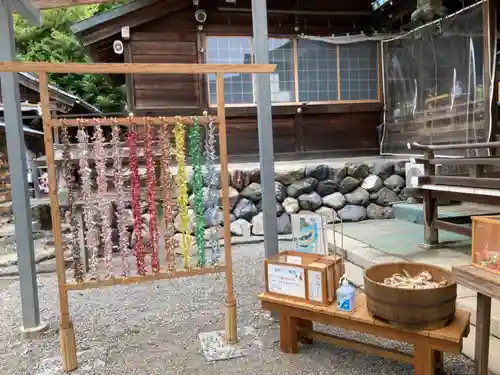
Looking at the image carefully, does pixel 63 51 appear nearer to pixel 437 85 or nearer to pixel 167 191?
pixel 437 85

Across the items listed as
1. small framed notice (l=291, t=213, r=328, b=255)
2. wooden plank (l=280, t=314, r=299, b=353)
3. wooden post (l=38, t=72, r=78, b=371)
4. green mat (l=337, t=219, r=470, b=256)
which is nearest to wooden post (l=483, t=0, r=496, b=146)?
green mat (l=337, t=219, r=470, b=256)

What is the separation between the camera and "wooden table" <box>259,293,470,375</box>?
7.20 ft

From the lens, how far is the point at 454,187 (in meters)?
4.50

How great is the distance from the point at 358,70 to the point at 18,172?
7379 mm

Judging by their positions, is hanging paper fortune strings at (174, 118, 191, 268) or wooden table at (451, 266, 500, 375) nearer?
wooden table at (451, 266, 500, 375)

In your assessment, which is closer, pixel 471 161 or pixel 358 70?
pixel 471 161

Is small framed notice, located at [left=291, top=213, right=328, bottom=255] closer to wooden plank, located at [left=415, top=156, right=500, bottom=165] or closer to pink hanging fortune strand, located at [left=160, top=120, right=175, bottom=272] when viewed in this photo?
pink hanging fortune strand, located at [left=160, top=120, right=175, bottom=272]

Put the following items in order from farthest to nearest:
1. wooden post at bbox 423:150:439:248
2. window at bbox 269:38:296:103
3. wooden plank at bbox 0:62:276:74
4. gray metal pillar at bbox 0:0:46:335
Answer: window at bbox 269:38:296:103 → wooden post at bbox 423:150:439:248 → gray metal pillar at bbox 0:0:46:335 → wooden plank at bbox 0:62:276:74

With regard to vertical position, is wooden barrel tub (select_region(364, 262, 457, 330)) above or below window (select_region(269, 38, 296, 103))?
below

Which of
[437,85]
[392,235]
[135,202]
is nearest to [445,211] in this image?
[392,235]

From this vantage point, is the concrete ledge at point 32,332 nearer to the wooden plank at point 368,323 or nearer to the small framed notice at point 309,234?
the wooden plank at point 368,323

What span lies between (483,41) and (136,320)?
20.4 feet

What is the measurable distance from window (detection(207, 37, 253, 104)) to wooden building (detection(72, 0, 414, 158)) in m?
0.02

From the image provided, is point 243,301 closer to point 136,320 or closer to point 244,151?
point 136,320
